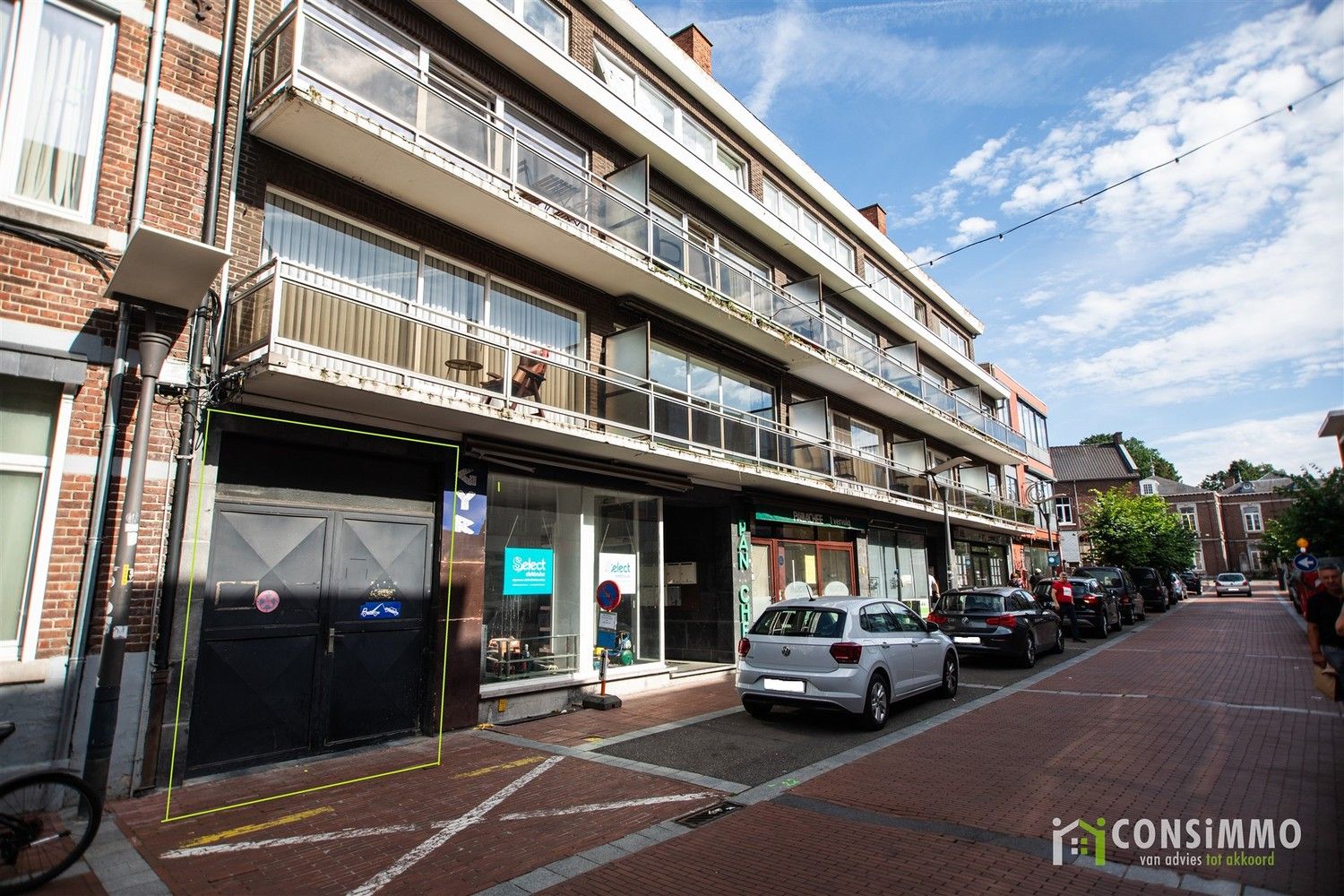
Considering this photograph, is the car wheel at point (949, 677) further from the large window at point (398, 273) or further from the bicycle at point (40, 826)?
the bicycle at point (40, 826)

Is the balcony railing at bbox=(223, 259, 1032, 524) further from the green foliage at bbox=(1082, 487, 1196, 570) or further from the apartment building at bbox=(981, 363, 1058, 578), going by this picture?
the green foliage at bbox=(1082, 487, 1196, 570)

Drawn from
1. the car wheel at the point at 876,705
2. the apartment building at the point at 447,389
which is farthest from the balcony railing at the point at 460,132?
the car wheel at the point at 876,705

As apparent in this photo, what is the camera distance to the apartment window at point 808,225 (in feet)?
58.3

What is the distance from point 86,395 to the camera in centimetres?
630

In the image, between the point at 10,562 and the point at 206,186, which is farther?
the point at 206,186

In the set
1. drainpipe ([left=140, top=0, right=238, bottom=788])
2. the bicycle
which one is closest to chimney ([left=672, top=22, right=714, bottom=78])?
drainpipe ([left=140, top=0, right=238, bottom=788])

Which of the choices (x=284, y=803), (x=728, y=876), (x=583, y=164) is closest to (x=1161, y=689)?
(x=728, y=876)

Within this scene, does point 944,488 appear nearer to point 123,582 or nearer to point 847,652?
point 847,652

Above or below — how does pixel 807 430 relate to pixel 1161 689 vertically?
above

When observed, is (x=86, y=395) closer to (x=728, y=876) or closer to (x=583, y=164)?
(x=728, y=876)

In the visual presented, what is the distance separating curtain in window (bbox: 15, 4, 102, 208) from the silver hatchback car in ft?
28.4

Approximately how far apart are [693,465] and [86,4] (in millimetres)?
9195

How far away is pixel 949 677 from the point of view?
10.5 metres

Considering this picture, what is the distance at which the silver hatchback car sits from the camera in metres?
8.25
